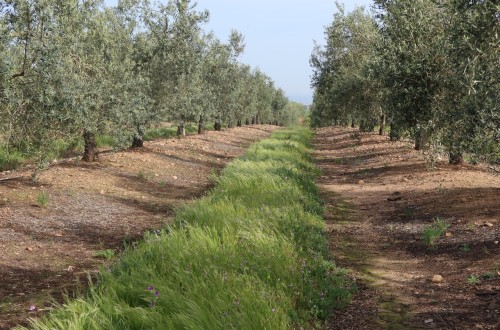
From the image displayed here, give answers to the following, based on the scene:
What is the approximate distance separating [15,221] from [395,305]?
852cm

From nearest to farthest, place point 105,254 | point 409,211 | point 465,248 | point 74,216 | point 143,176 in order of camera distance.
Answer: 1. point 465,248
2. point 105,254
3. point 74,216
4. point 409,211
5. point 143,176

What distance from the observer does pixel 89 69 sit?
48.0 feet

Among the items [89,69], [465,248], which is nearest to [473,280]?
[465,248]

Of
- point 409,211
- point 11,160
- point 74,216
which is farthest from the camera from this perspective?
point 11,160

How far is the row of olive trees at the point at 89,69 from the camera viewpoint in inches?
443

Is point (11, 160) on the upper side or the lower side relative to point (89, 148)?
lower

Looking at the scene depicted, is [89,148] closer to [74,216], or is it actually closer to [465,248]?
[74,216]

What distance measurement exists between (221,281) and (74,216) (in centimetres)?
768

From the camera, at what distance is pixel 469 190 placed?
1301cm

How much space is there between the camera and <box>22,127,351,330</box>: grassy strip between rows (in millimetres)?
4586

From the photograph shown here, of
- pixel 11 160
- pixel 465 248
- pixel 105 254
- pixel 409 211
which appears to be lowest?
pixel 105 254

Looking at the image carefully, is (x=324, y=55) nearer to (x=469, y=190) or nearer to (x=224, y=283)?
(x=469, y=190)

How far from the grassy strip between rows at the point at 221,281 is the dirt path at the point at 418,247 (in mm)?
641

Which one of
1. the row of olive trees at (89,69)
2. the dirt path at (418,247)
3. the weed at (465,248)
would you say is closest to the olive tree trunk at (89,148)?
the row of olive trees at (89,69)
